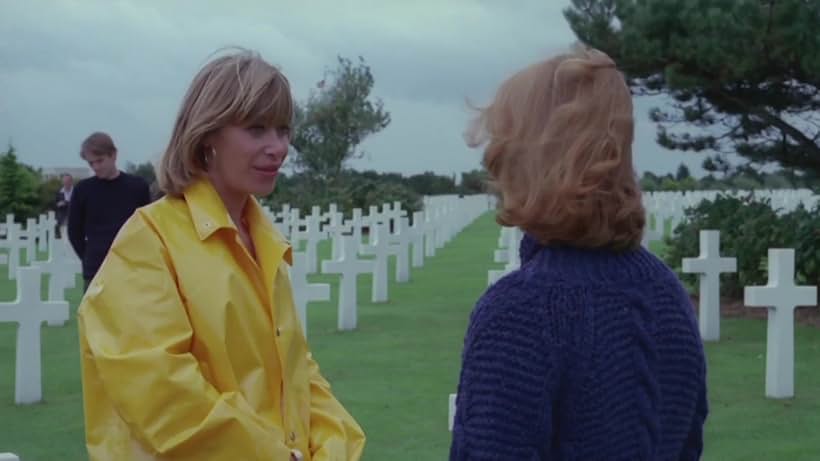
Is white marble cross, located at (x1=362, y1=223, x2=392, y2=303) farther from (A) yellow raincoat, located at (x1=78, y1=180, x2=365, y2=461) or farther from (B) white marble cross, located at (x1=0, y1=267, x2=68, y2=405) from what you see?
(A) yellow raincoat, located at (x1=78, y1=180, x2=365, y2=461)

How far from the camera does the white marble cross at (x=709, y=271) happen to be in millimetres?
10297

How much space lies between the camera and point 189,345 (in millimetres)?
2434

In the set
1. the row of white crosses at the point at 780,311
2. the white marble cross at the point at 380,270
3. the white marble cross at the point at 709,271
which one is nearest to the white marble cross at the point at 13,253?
the white marble cross at the point at 380,270

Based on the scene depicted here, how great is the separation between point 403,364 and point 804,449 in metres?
3.58

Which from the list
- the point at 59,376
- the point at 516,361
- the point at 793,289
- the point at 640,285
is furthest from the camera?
the point at 59,376

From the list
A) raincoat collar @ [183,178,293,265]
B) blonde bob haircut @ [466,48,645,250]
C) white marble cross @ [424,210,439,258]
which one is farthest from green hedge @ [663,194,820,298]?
blonde bob haircut @ [466,48,645,250]

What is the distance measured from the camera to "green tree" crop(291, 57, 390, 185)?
35.2 m

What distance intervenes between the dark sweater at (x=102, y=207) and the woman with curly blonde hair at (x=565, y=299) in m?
6.39

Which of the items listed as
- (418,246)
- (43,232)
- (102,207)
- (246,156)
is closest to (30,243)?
(43,232)

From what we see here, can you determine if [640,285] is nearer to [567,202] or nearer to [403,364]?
[567,202]

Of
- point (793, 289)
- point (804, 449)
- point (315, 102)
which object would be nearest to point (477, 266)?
point (793, 289)

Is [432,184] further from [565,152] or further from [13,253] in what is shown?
[565,152]

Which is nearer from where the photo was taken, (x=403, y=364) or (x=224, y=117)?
(x=224, y=117)

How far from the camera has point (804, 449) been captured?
248 inches
